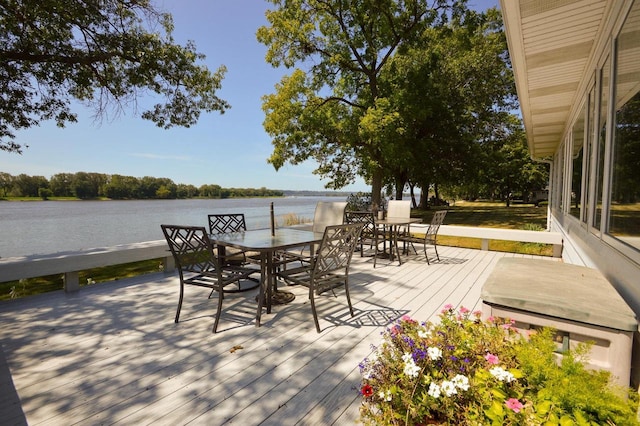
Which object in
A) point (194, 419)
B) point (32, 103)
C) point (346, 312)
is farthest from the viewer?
point (32, 103)

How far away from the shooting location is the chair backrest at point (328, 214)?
180 inches

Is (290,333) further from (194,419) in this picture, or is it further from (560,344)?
(560,344)

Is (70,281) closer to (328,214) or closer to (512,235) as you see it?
(328,214)

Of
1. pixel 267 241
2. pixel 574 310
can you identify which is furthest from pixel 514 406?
pixel 267 241

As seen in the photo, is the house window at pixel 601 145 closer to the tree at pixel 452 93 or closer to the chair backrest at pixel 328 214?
the chair backrest at pixel 328 214

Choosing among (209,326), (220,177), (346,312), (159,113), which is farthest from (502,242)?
(220,177)

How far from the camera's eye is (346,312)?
3.30 m

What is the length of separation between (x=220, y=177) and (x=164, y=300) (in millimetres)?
20277

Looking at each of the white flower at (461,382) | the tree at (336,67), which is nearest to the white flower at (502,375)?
the white flower at (461,382)

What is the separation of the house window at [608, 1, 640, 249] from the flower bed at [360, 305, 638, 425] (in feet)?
2.72

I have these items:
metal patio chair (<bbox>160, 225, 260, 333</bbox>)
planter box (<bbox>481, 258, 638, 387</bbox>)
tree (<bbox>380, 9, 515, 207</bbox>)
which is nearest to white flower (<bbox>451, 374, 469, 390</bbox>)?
planter box (<bbox>481, 258, 638, 387</bbox>)

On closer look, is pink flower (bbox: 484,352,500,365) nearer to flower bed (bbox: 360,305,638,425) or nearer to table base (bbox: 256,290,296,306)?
flower bed (bbox: 360,305,638,425)

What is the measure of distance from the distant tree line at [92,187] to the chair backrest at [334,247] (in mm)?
16509

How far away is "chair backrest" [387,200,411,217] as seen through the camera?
250 inches
